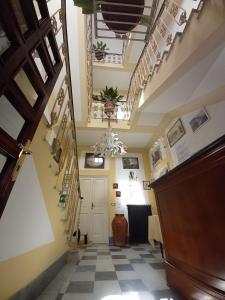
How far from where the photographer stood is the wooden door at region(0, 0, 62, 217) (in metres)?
0.69

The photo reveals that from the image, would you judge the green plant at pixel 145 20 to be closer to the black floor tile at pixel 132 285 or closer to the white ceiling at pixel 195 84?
the white ceiling at pixel 195 84

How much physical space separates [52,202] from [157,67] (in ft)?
9.18

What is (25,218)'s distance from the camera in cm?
125

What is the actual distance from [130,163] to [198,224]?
513cm

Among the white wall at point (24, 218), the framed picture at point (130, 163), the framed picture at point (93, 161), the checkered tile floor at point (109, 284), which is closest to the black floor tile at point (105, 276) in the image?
the checkered tile floor at point (109, 284)

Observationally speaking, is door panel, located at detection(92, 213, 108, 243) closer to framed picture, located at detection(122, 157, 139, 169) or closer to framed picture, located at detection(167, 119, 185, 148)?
framed picture, located at detection(122, 157, 139, 169)

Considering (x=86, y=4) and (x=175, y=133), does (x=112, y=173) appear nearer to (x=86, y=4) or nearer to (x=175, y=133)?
(x=175, y=133)

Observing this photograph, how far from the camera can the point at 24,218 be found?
1.24 meters

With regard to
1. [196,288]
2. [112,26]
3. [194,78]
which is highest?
[194,78]

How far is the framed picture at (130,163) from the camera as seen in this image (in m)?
6.23

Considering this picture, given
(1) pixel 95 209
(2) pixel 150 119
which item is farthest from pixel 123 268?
(2) pixel 150 119

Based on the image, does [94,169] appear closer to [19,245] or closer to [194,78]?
[194,78]

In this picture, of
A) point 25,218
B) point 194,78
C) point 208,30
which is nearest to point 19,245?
point 25,218

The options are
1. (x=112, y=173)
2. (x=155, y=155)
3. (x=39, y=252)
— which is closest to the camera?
(x=39, y=252)
